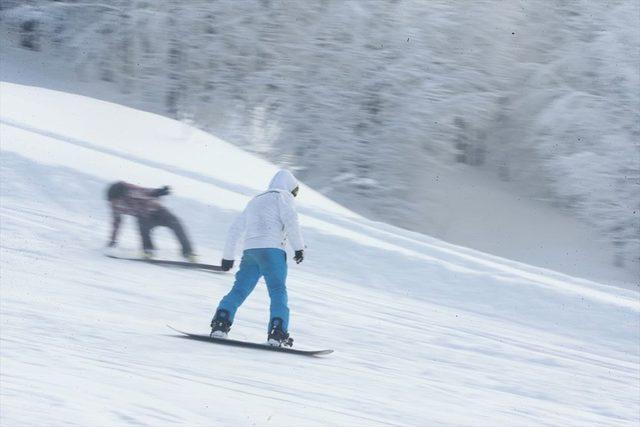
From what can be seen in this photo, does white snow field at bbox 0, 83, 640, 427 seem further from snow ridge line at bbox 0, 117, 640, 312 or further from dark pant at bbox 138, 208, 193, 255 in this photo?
dark pant at bbox 138, 208, 193, 255

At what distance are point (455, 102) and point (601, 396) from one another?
1563 centimetres

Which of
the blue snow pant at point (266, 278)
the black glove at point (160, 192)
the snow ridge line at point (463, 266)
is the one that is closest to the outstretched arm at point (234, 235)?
the blue snow pant at point (266, 278)

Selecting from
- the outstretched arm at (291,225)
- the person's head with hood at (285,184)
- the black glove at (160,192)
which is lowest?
the black glove at (160,192)

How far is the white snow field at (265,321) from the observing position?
6074 mm

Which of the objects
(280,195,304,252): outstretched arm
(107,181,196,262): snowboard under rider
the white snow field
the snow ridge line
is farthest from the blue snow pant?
the snow ridge line

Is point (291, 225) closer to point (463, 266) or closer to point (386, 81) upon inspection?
point (463, 266)

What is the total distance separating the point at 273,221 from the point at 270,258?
28 centimetres

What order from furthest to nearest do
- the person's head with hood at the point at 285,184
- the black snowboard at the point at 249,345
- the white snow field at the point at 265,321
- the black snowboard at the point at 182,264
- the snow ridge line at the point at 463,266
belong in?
1. the snow ridge line at the point at 463,266
2. the black snowboard at the point at 182,264
3. the person's head with hood at the point at 285,184
4. the black snowboard at the point at 249,345
5. the white snow field at the point at 265,321

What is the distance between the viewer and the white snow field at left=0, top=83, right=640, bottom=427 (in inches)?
239

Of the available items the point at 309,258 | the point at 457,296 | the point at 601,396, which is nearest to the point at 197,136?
the point at 309,258

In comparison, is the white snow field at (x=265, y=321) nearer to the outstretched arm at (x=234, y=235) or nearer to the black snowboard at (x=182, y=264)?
the black snowboard at (x=182, y=264)

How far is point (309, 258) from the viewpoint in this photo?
40.2ft

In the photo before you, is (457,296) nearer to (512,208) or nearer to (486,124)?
(486,124)

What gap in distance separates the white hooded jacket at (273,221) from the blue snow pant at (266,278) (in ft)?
0.22
